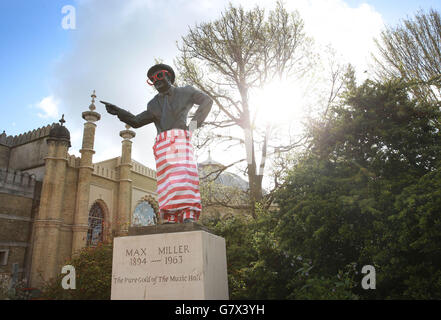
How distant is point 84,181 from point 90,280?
33.5 ft

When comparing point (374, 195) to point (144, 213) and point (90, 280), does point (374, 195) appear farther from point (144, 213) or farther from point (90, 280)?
point (144, 213)

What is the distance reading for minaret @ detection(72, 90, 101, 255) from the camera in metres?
16.0

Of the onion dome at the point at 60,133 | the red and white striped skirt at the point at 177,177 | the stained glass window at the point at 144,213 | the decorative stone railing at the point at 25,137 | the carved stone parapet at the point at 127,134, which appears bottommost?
the red and white striped skirt at the point at 177,177

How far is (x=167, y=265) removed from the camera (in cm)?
336

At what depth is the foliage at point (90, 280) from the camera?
7.69 m

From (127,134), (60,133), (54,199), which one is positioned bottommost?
(54,199)

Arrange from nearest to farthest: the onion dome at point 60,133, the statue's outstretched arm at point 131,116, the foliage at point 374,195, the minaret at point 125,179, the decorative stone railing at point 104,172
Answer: the foliage at point 374,195, the statue's outstretched arm at point 131,116, the onion dome at point 60,133, the decorative stone railing at point 104,172, the minaret at point 125,179

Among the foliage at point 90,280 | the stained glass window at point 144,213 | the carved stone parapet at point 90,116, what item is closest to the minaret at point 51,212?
the carved stone parapet at point 90,116

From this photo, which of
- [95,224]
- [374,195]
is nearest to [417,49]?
[374,195]

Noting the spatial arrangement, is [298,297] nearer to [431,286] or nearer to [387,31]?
[431,286]

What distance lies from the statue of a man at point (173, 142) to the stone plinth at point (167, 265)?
0.32 m

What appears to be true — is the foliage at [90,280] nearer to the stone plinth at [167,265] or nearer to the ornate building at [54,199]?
the ornate building at [54,199]
